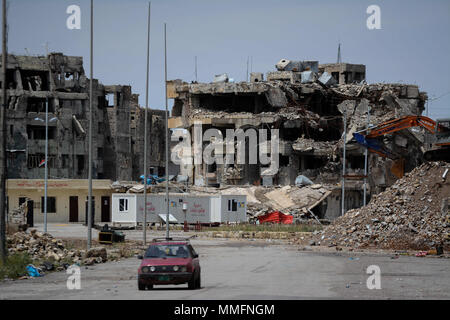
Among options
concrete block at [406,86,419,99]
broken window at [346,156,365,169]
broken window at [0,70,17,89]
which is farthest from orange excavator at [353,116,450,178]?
broken window at [0,70,17,89]

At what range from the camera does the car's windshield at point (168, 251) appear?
20.0 m

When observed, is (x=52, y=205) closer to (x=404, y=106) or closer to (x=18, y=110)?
(x=18, y=110)

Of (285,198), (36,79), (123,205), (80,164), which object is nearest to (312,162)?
(285,198)

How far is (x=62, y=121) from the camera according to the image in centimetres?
9025

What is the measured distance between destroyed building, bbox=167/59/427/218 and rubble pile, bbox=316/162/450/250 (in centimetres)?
3279

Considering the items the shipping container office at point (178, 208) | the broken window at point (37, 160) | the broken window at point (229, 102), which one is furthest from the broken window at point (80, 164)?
the shipping container office at point (178, 208)

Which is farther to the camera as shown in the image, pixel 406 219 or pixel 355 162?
pixel 355 162

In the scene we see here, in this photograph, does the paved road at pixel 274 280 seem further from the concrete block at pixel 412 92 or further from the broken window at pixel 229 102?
the broken window at pixel 229 102

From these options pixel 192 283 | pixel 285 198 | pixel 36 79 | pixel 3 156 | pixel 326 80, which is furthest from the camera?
pixel 36 79

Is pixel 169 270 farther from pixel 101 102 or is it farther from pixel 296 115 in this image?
pixel 101 102

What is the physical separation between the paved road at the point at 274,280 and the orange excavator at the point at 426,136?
7394mm

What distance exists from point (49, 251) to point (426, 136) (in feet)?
63.1

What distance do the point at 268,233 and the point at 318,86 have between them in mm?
38552
